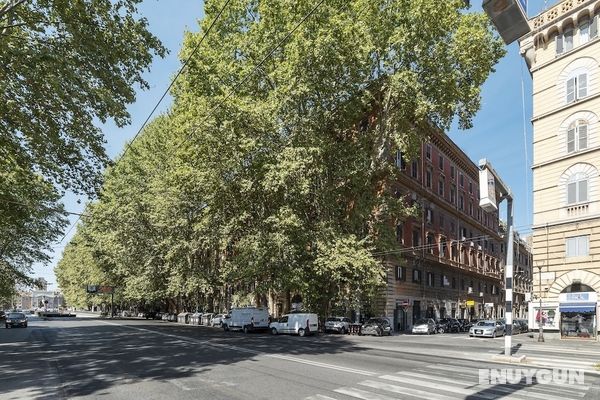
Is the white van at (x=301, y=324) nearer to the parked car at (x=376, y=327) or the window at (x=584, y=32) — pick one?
the parked car at (x=376, y=327)

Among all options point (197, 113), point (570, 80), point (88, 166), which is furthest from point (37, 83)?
point (570, 80)

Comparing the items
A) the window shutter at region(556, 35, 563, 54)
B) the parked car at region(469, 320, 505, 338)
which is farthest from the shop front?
the window shutter at region(556, 35, 563, 54)

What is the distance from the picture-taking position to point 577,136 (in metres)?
35.1

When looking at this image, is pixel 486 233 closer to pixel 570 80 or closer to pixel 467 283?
pixel 467 283

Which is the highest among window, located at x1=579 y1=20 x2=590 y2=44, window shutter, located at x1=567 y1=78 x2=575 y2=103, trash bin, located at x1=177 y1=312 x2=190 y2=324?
window, located at x1=579 y1=20 x2=590 y2=44

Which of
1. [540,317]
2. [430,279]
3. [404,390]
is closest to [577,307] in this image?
[540,317]

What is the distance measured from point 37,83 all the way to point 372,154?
22.6m

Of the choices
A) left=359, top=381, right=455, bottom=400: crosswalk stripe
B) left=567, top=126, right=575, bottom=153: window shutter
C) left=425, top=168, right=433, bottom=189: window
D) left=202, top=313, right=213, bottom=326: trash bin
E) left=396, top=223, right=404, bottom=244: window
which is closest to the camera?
left=359, top=381, right=455, bottom=400: crosswalk stripe

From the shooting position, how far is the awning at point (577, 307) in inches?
1268

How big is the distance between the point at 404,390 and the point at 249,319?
29.0 meters

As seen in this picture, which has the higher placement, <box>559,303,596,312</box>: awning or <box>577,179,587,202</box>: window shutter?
<box>577,179,587,202</box>: window shutter

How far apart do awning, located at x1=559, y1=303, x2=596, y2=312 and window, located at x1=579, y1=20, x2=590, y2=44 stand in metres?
18.9

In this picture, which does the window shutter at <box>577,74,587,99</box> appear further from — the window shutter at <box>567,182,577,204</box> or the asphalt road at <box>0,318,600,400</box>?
the asphalt road at <box>0,318,600,400</box>

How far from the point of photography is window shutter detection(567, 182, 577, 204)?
1359 inches
